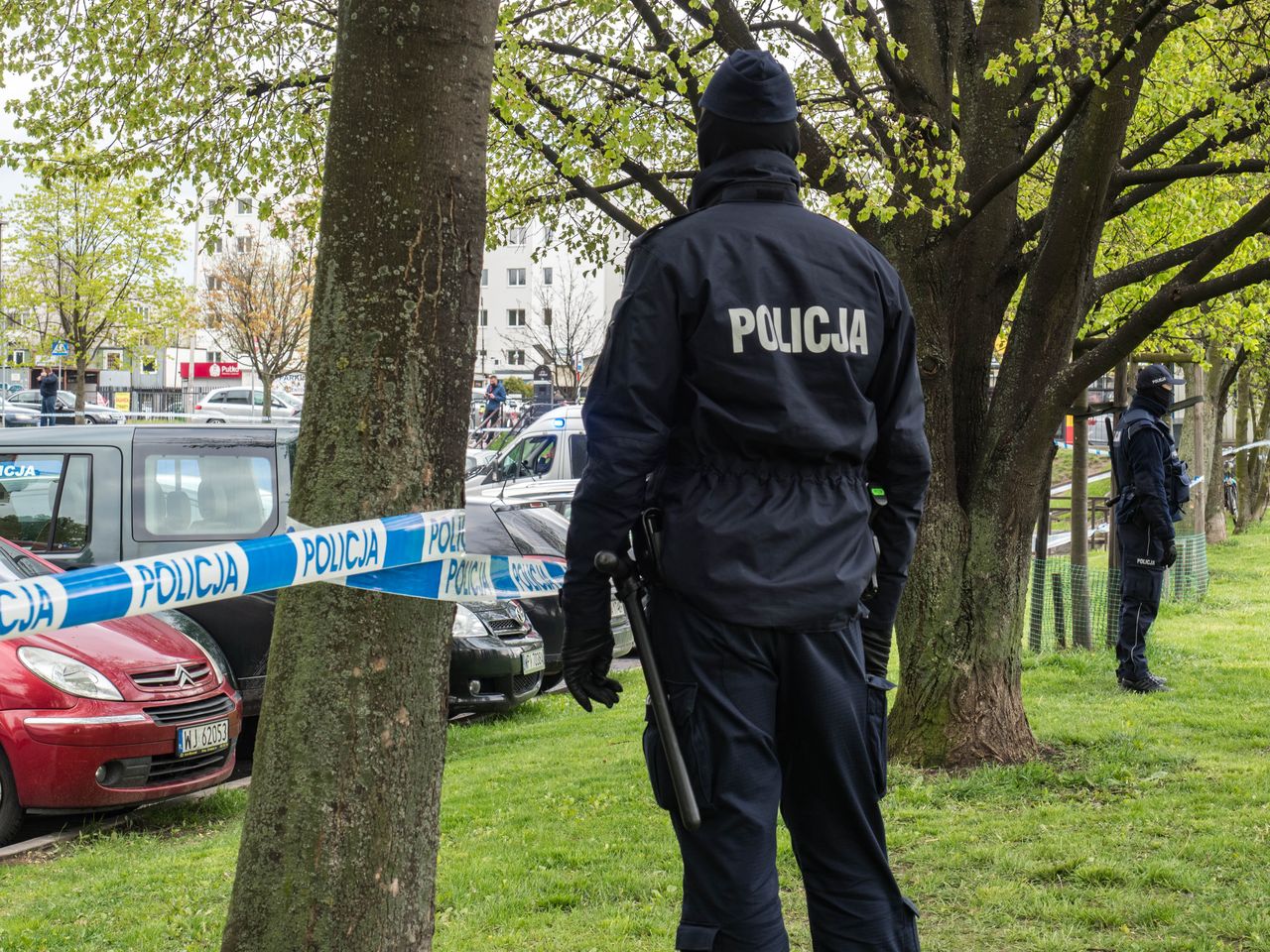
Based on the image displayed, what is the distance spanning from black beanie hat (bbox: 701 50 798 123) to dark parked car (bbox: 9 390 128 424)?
2753 centimetres

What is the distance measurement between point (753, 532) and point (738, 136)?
0.94 metres

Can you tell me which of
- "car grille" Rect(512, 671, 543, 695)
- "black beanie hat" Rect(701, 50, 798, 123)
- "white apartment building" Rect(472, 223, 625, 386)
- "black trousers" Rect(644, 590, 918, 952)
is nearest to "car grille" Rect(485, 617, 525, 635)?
"car grille" Rect(512, 671, 543, 695)

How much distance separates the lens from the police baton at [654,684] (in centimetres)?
273

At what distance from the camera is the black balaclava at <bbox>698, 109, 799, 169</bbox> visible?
306 cm

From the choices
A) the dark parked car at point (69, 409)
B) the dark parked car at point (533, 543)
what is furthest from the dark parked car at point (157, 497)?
the dark parked car at point (69, 409)

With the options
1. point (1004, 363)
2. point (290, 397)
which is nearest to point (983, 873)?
point (1004, 363)

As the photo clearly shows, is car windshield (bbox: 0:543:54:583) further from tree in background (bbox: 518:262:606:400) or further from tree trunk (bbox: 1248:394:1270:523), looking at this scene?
tree in background (bbox: 518:262:606:400)

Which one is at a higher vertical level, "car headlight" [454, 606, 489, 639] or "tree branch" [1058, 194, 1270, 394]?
"tree branch" [1058, 194, 1270, 394]

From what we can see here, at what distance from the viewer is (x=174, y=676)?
676cm

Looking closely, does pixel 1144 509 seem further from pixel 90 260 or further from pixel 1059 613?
pixel 90 260

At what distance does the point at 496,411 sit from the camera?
34.8m

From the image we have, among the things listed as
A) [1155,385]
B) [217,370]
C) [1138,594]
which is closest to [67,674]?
[1138,594]

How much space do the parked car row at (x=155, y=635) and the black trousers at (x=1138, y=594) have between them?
4100mm

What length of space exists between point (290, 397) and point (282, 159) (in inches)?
1636
